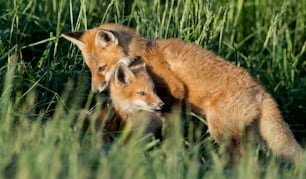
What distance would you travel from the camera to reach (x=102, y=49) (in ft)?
25.1

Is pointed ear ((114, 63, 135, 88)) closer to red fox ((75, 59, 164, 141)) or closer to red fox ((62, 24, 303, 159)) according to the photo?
red fox ((75, 59, 164, 141))

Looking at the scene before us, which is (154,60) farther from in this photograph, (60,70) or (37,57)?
(37,57)

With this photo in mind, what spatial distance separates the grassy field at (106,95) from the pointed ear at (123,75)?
0.30 meters

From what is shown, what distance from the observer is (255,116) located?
7.14 m

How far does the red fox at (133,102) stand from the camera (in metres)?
7.16

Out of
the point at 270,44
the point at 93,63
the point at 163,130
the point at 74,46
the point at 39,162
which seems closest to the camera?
the point at 39,162

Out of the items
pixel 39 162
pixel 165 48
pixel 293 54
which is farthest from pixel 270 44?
pixel 39 162

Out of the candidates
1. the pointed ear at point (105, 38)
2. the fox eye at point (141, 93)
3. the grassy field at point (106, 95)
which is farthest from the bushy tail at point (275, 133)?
the pointed ear at point (105, 38)

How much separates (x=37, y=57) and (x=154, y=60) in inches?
64.0

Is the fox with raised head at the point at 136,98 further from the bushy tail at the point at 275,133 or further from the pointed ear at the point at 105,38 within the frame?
the bushy tail at the point at 275,133

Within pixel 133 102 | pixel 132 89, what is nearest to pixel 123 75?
pixel 132 89

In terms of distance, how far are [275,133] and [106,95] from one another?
5.66 ft

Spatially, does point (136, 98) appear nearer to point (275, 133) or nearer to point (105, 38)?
point (105, 38)

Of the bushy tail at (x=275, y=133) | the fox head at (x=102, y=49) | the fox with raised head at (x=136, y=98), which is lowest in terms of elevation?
the bushy tail at (x=275, y=133)
